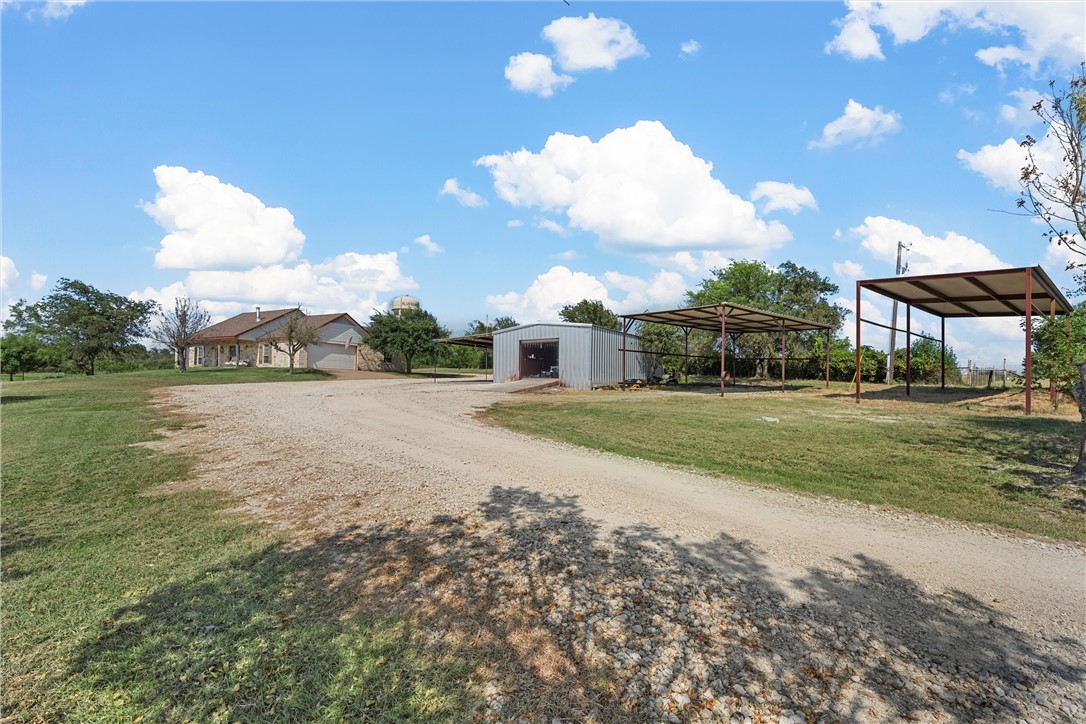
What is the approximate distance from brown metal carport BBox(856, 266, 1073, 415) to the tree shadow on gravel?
13.5 meters

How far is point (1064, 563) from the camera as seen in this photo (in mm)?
3986

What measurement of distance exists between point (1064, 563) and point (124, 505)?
28.8 feet

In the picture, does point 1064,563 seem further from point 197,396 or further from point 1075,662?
point 197,396

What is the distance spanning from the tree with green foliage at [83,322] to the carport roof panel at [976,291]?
4509 cm

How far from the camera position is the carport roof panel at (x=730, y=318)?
797 inches

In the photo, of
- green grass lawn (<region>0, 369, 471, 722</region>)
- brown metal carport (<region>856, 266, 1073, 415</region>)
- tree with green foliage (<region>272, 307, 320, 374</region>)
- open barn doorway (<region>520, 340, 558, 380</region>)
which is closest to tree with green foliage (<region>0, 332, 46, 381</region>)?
tree with green foliage (<region>272, 307, 320, 374</region>)

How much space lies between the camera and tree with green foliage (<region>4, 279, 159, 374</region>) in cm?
3447

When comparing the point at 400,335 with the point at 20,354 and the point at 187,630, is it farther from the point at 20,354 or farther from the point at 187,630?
the point at 187,630

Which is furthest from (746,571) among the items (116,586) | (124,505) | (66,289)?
(66,289)

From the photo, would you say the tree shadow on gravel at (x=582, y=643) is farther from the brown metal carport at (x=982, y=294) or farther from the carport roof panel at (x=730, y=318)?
the carport roof panel at (x=730, y=318)

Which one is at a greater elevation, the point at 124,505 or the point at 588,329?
the point at 588,329

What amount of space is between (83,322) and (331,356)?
52.2 feet

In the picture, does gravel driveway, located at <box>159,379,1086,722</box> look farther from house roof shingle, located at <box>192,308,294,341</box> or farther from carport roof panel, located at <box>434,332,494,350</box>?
house roof shingle, located at <box>192,308,294,341</box>

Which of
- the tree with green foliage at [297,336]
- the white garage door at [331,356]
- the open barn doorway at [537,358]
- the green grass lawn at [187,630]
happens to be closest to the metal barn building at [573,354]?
the open barn doorway at [537,358]
